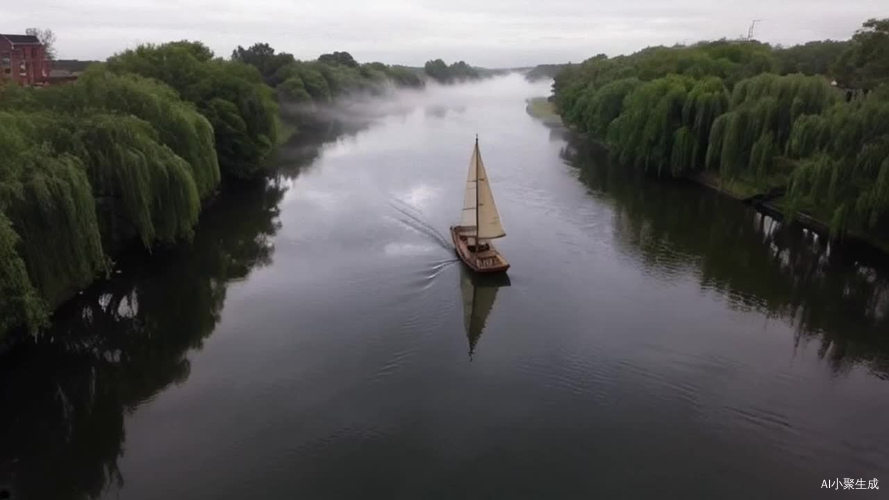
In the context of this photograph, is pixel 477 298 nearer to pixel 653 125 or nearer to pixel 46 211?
pixel 46 211

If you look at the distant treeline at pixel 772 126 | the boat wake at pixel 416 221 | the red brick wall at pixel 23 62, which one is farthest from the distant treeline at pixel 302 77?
the boat wake at pixel 416 221

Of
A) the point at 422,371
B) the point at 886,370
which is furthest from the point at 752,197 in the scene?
the point at 422,371

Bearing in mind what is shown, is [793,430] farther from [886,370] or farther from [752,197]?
[752,197]

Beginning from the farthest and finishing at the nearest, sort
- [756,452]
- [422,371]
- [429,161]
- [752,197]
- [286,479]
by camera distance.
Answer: [429,161], [752,197], [422,371], [756,452], [286,479]

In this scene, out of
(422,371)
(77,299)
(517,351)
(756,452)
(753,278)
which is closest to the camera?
(756,452)

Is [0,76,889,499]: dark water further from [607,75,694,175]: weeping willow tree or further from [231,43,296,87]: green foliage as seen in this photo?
[231,43,296,87]: green foliage

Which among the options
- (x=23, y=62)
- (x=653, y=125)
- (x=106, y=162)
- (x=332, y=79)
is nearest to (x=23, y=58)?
(x=23, y=62)

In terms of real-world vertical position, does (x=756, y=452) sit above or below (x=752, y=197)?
below
